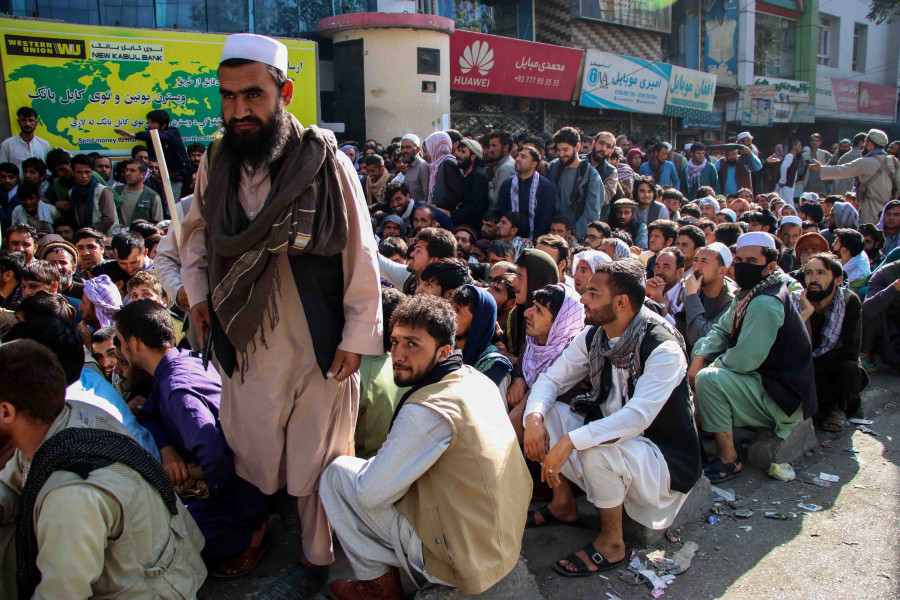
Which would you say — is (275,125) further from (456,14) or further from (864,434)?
(456,14)

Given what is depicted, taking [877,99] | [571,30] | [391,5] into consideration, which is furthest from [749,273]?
[877,99]

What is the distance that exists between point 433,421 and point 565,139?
5162 mm

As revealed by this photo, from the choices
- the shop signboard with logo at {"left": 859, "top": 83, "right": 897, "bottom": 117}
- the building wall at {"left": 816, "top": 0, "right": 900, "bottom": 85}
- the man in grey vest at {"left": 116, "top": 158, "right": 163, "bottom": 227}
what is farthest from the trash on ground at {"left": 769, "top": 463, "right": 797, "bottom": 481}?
the shop signboard with logo at {"left": 859, "top": 83, "right": 897, "bottom": 117}

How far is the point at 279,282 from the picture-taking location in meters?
2.51

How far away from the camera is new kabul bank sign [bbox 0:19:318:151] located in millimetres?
7316

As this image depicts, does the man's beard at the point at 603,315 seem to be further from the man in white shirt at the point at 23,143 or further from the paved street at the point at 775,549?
the man in white shirt at the point at 23,143

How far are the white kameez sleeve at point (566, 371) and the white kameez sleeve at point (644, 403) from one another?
42 centimetres

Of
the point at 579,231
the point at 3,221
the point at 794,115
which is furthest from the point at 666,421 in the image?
the point at 794,115

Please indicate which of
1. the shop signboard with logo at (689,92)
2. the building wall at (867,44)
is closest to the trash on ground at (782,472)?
→ the shop signboard with logo at (689,92)

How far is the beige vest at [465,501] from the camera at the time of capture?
2432 millimetres

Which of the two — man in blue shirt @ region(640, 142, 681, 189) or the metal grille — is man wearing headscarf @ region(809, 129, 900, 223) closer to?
man in blue shirt @ region(640, 142, 681, 189)

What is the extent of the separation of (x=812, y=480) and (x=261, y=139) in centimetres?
357

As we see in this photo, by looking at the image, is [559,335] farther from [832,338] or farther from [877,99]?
[877,99]

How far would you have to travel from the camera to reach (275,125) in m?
2.45
